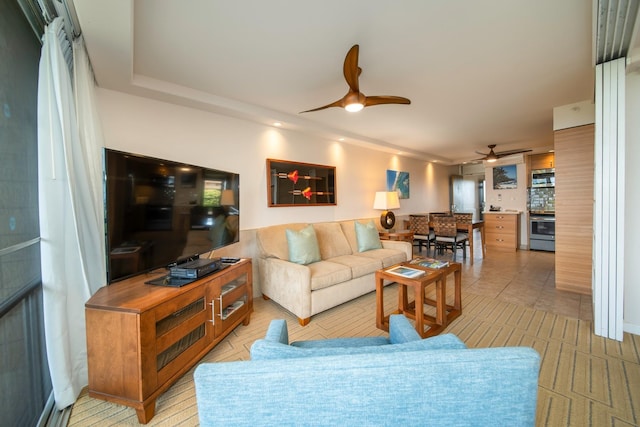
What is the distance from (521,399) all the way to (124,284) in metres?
2.18

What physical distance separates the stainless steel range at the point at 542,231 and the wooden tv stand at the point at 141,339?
7.08 meters

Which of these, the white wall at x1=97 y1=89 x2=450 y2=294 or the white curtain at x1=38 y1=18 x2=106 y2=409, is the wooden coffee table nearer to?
the white wall at x1=97 y1=89 x2=450 y2=294

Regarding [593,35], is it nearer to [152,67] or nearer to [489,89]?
[489,89]

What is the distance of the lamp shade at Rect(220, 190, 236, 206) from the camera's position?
2436 mm

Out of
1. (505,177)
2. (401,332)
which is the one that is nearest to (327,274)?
(401,332)

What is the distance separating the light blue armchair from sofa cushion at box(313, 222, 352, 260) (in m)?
2.75

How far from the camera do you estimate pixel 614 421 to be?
1.37 meters

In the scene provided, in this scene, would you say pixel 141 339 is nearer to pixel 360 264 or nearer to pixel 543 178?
pixel 360 264

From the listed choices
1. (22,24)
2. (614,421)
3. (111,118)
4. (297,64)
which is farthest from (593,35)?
(111,118)

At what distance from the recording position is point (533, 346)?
2074 millimetres

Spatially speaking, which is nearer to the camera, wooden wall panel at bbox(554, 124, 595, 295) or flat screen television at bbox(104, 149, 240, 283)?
flat screen television at bbox(104, 149, 240, 283)

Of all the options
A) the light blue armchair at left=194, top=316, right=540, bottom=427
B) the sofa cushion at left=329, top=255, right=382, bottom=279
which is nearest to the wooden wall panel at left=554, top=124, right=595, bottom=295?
the sofa cushion at left=329, top=255, right=382, bottom=279

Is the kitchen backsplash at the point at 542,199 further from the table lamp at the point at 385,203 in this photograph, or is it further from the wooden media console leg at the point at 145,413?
the wooden media console leg at the point at 145,413

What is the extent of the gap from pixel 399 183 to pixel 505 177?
119 inches
